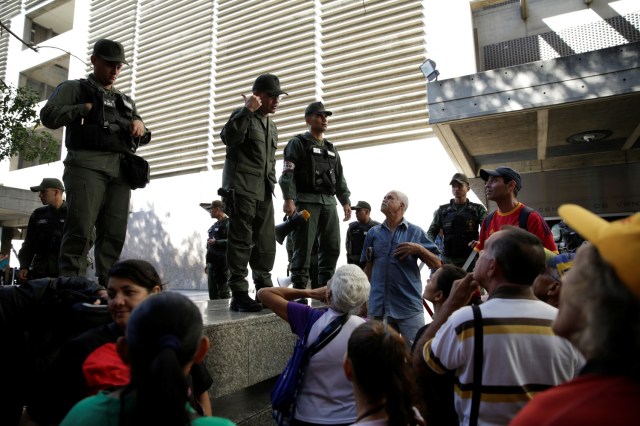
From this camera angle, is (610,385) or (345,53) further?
(345,53)

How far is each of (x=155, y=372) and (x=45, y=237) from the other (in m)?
5.26

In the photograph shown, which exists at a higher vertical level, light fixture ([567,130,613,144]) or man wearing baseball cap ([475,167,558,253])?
light fixture ([567,130,613,144])

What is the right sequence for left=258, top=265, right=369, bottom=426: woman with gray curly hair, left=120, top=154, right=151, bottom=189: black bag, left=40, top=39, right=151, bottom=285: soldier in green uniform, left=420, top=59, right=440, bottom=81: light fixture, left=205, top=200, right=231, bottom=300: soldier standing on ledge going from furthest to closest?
left=205, top=200, right=231, bottom=300: soldier standing on ledge
left=420, top=59, right=440, bottom=81: light fixture
left=120, top=154, right=151, bottom=189: black bag
left=40, top=39, right=151, bottom=285: soldier in green uniform
left=258, top=265, right=369, bottom=426: woman with gray curly hair

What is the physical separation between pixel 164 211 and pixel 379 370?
36.1ft

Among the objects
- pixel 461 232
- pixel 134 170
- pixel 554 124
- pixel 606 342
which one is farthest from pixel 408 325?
pixel 554 124

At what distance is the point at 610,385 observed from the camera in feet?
2.27

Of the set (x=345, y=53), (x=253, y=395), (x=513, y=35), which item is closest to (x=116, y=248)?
(x=253, y=395)

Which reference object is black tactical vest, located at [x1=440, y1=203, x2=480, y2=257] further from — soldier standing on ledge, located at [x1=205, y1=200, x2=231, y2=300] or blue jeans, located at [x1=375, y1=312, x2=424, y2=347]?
soldier standing on ledge, located at [x1=205, y1=200, x2=231, y2=300]

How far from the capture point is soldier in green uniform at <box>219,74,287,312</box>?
3.41 metres

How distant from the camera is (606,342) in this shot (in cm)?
74

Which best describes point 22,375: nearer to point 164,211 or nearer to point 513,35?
point 513,35

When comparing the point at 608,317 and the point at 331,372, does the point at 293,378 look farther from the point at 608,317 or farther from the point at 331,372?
the point at 608,317

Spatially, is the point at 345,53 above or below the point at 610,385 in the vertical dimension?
above

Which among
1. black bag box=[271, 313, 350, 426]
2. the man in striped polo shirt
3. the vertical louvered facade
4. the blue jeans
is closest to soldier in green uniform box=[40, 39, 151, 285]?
black bag box=[271, 313, 350, 426]
